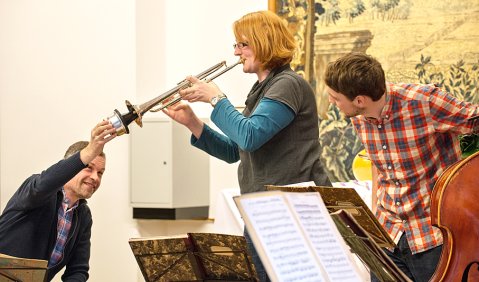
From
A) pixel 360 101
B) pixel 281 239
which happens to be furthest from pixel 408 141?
pixel 281 239

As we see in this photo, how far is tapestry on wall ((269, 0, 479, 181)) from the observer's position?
4227 millimetres

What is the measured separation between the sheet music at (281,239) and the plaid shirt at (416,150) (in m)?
1.01

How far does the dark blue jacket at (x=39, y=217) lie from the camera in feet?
10.3

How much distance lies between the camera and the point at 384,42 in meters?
4.43

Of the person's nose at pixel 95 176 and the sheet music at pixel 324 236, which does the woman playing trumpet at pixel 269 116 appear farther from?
the sheet music at pixel 324 236

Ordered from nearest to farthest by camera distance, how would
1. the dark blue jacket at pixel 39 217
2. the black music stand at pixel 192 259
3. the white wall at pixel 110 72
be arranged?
the black music stand at pixel 192 259 < the dark blue jacket at pixel 39 217 < the white wall at pixel 110 72

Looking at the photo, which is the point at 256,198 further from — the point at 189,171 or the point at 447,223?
the point at 189,171

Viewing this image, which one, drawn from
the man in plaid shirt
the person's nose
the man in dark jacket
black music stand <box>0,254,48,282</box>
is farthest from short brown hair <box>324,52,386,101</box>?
the person's nose

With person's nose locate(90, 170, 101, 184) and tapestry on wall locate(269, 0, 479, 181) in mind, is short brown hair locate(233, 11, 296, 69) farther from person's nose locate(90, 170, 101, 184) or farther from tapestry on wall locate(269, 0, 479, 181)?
tapestry on wall locate(269, 0, 479, 181)

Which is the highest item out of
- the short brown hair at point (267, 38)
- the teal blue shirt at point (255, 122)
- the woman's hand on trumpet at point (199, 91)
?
the short brown hair at point (267, 38)

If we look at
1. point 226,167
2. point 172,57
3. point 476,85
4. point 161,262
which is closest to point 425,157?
point 161,262

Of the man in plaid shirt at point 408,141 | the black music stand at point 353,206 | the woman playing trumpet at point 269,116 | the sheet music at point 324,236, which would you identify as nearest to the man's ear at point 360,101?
the man in plaid shirt at point 408,141

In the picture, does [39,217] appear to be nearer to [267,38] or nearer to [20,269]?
[20,269]

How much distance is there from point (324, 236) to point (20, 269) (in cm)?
115
